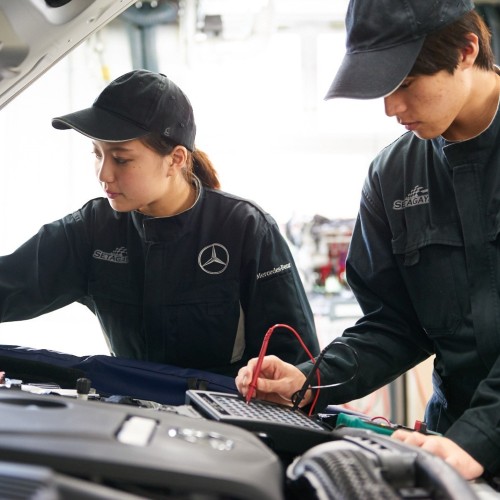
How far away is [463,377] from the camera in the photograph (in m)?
1.38

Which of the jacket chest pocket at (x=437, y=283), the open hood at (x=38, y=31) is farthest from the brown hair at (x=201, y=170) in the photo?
the jacket chest pocket at (x=437, y=283)

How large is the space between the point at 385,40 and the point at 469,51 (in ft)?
0.49

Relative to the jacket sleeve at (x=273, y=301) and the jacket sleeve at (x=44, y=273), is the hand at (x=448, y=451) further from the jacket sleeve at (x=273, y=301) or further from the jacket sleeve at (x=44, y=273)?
the jacket sleeve at (x=44, y=273)

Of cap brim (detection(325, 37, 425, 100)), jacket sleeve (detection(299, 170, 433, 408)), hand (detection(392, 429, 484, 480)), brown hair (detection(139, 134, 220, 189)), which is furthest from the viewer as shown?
brown hair (detection(139, 134, 220, 189))

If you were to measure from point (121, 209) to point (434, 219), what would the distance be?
740mm

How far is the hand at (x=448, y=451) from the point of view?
3.31ft

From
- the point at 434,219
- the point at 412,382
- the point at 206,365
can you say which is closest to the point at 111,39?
the point at 412,382

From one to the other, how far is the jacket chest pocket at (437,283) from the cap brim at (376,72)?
0.35m

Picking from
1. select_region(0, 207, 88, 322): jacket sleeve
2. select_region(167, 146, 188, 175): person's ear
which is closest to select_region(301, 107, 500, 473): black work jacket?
select_region(167, 146, 188, 175): person's ear

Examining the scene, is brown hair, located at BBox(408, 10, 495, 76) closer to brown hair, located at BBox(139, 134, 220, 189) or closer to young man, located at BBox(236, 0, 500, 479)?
young man, located at BBox(236, 0, 500, 479)

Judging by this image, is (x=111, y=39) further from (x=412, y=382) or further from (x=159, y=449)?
(x=159, y=449)

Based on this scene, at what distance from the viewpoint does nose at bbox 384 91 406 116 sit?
4.06ft

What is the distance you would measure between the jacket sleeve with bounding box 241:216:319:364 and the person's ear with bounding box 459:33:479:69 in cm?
73

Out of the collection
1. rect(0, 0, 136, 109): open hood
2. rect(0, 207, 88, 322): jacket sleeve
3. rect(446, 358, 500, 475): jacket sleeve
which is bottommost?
rect(446, 358, 500, 475): jacket sleeve
